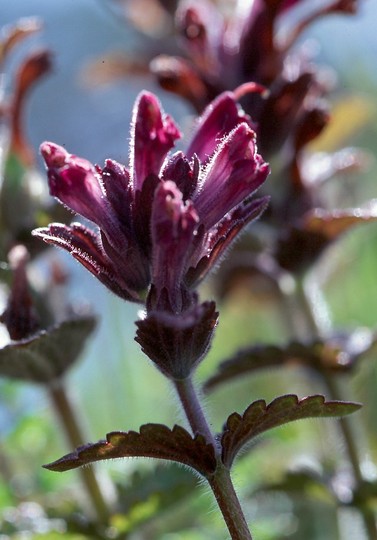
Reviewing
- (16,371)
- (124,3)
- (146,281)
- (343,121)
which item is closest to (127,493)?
(16,371)

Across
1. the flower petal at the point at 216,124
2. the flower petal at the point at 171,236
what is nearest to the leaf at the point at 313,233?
the flower petal at the point at 216,124

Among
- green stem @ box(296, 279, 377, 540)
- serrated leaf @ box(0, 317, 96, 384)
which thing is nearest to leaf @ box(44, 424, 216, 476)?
serrated leaf @ box(0, 317, 96, 384)

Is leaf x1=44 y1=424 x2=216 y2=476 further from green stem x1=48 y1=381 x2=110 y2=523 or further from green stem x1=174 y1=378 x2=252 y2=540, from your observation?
green stem x1=48 y1=381 x2=110 y2=523

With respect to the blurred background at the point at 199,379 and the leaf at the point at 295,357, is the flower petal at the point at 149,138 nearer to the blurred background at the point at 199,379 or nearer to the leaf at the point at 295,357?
the blurred background at the point at 199,379

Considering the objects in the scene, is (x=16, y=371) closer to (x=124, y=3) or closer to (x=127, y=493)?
(x=127, y=493)

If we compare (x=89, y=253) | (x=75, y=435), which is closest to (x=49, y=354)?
(x=75, y=435)
